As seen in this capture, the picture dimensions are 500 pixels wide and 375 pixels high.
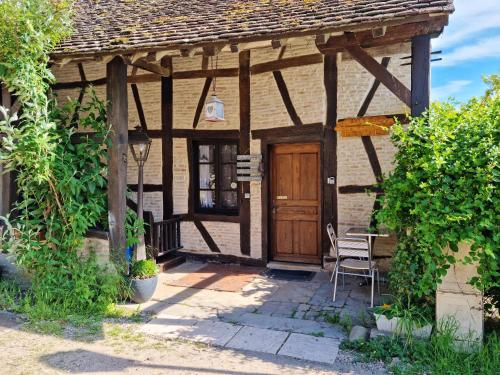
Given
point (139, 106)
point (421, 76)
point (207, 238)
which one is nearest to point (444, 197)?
point (421, 76)

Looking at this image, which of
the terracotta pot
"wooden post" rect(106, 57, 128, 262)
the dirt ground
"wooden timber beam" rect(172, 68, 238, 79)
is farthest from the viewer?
"wooden timber beam" rect(172, 68, 238, 79)

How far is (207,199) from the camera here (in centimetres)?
714

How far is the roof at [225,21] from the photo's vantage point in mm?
4020

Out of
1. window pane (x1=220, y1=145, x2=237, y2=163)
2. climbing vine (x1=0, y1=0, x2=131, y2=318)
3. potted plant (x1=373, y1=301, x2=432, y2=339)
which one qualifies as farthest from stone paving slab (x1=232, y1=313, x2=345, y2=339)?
window pane (x1=220, y1=145, x2=237, y2=163)

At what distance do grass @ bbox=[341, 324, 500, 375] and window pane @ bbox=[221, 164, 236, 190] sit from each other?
12.8 ft

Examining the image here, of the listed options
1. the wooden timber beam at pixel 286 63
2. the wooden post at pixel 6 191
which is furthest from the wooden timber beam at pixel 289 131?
the wooden post at pixel 6 191

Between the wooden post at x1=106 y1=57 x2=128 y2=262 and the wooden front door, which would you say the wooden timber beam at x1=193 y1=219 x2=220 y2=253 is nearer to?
the wooden front door

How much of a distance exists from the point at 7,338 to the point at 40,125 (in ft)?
7.31

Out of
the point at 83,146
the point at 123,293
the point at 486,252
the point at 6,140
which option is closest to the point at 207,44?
the point at 83,146

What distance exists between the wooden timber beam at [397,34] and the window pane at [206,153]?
9.64ft

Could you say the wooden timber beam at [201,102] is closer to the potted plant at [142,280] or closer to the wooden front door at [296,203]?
the wooden front door at [296,203]

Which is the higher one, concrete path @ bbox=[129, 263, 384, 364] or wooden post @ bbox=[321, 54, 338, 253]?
wooden post @ bbox=[321, 54, 338, 253]

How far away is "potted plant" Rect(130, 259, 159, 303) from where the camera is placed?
465 centimetres

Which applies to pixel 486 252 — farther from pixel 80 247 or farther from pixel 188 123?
pixel 188 123
